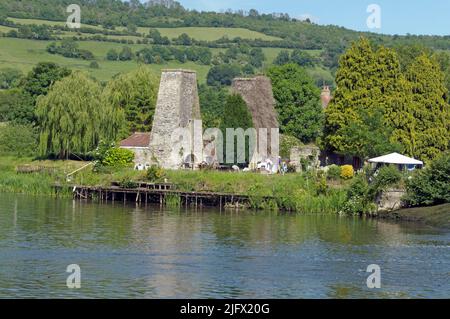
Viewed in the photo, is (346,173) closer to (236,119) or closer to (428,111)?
(428,111)

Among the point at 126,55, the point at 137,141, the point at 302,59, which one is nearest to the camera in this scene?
the point at 137,141

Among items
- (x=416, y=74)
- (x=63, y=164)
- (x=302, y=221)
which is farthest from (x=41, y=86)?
(x=302, y=221)

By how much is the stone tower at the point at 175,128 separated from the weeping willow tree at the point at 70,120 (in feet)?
12.8

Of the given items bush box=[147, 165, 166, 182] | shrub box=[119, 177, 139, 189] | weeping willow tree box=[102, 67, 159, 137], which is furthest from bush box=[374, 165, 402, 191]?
weeping willow tree box=[102, 67, 159, 137]

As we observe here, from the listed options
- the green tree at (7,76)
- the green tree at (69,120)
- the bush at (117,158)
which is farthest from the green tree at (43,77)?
the green tree at (7,76)

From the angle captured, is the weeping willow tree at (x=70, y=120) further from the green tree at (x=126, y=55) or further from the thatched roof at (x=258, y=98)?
the green tree at (x=126, y=55)

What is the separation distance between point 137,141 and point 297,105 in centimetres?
1339

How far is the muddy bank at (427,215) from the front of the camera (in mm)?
54656

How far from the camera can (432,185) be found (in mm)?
57438

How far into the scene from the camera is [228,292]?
35.6 m

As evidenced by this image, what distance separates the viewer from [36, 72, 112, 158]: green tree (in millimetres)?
73250

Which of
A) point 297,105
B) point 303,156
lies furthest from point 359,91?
point 297,105

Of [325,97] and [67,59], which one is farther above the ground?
[67,59]

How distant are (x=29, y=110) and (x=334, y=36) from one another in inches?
4184
